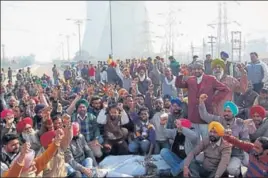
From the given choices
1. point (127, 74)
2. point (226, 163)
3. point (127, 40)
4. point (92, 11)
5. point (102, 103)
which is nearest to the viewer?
point (226, 163)

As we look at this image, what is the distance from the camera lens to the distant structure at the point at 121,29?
95.6 meters

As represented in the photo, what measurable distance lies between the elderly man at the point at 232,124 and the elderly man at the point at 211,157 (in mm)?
155

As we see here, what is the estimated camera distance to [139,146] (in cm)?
722

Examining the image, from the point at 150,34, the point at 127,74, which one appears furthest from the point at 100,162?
the point at 150,34

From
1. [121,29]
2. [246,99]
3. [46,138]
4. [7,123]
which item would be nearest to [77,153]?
[46,138]

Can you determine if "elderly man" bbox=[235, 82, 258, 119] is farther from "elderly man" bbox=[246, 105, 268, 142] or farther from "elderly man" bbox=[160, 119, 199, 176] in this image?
"elderly man" bbox=[160, 119, 199, 176]

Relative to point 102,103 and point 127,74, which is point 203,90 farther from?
point 127,74

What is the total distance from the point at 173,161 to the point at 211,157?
29.4 inches

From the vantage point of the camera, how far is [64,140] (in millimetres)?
5270

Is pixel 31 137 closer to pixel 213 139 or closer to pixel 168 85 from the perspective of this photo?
pixel 213 139

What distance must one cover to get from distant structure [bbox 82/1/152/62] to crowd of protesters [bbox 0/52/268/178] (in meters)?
78.1

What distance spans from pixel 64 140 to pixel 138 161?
5.58ft

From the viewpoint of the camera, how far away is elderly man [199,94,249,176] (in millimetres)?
5656

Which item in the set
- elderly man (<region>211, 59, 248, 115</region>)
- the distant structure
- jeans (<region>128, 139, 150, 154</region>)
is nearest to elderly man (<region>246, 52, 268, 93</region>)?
elderly man (<region>211, 59, 248, 115</region>)
